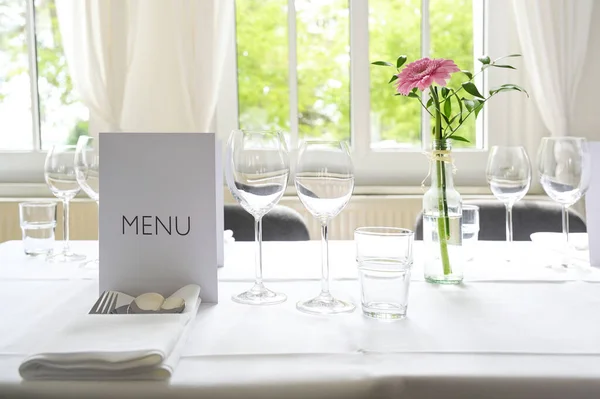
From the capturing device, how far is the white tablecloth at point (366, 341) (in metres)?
0.58

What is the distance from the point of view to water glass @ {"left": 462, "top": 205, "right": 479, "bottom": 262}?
112 centimetres

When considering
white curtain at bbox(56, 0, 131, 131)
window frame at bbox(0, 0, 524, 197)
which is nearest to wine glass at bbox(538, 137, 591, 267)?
window frame at bbox(0, 0, 524, 197)

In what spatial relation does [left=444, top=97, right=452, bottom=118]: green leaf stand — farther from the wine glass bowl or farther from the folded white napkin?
the folded white napkin

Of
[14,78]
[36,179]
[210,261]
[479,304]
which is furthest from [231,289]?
[14,78]

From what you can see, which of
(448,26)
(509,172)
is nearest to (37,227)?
(509,172)

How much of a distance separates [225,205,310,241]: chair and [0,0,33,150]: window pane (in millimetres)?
1671

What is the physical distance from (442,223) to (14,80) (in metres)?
2.66

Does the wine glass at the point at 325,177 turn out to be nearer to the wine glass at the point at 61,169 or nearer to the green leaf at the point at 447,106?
the green leaf at the point at 447,106

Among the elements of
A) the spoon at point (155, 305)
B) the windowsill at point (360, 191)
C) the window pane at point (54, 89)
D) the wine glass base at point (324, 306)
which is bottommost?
the wine glass base at point (324, 306)

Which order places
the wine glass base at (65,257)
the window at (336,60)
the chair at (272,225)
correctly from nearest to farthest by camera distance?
the wine glass base at (65,257) < the chair at (272,225) < the window at (336,60)

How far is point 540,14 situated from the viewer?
253cm

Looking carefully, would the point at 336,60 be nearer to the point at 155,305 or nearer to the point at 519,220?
the point at 519,220

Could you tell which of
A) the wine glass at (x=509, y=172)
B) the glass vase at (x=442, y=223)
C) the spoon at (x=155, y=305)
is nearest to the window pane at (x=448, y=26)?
the wine glass at (x=509, y=172)

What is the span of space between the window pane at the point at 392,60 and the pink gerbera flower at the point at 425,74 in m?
1.92
